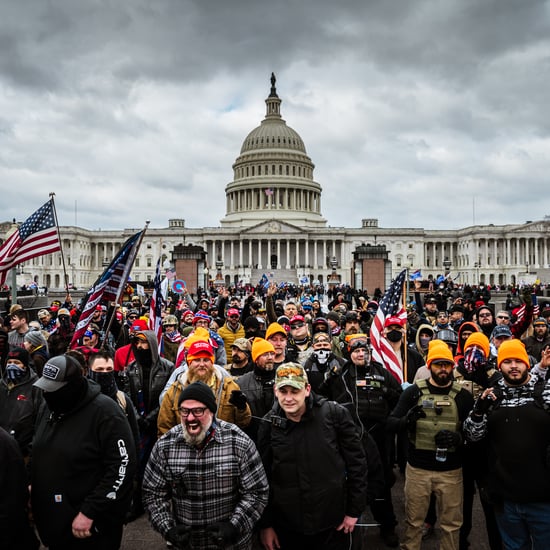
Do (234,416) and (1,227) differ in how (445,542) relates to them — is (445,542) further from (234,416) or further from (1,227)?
(1,227)

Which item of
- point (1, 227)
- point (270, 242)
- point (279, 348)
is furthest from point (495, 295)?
point (1, 227)

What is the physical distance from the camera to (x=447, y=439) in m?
4.78

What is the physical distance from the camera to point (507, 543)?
459 cm

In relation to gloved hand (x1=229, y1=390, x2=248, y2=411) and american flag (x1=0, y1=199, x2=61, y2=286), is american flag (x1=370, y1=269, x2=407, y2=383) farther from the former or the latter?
american flag (x1=0, y1=199, x2=61, y2=286)

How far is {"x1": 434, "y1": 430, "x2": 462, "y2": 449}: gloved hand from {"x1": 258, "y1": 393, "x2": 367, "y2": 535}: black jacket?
0.95 m

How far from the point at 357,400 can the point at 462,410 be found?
1.02 meters

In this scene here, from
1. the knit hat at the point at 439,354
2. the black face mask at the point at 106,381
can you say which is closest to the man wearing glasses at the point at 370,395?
the knit hat at the point at 439,354

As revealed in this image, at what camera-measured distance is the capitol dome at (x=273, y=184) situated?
4259 inches

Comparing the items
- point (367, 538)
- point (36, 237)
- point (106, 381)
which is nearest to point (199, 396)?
point (106, 381)

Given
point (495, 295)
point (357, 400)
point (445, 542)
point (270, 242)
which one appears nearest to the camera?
point (445, 542)

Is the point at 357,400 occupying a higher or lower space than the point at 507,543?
higher

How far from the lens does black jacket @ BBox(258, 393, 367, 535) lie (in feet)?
13.3

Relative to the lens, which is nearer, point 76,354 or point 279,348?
point 76,354

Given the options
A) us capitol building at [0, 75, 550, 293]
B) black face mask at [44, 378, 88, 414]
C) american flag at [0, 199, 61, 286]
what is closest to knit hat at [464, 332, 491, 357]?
black face mask at [44, 378, 88, 414]
